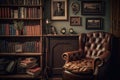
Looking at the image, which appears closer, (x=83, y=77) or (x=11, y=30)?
(x=83, y=77)

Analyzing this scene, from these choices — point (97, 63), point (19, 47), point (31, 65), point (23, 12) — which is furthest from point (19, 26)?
point (97, 63)

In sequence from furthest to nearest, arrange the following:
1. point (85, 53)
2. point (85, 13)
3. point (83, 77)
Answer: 1. point (85, 13)
2. point (85, 53)
3. point (83, 77)

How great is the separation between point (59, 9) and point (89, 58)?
129cm

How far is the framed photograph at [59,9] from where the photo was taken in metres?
4.73

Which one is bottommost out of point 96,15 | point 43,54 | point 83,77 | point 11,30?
point 83,77

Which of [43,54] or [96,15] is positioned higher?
[96,15]

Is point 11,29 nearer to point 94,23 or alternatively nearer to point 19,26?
point 19,26

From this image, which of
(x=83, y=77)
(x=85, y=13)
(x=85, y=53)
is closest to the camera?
(x=83, y=77)

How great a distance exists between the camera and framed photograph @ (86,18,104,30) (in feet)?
15.5

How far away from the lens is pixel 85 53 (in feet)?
14.4

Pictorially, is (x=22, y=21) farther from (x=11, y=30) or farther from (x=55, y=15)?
(x=55, y=15)

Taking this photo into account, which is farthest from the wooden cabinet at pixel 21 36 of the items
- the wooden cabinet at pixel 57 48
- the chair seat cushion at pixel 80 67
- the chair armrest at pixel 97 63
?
the chair armrest at pixel 97 63

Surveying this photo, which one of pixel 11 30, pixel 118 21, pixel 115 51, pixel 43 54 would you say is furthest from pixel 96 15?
pixel 11 30

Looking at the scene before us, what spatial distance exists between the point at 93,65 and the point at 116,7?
5.07 feet
